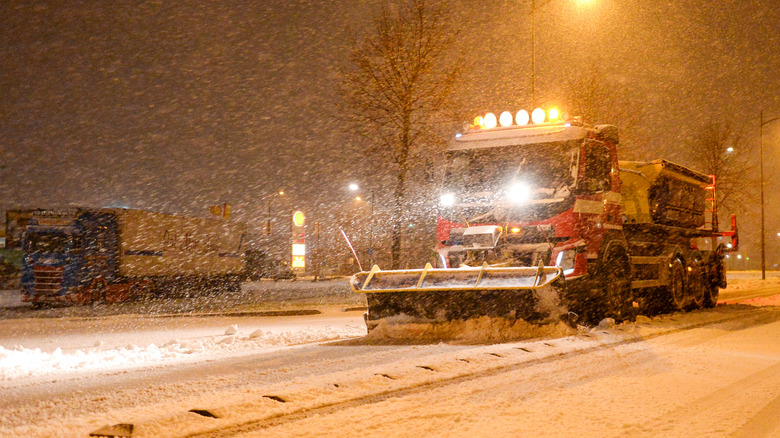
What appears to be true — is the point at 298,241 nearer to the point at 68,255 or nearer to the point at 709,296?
the point at 68,255

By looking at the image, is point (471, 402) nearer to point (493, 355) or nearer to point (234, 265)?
point (493, 355)

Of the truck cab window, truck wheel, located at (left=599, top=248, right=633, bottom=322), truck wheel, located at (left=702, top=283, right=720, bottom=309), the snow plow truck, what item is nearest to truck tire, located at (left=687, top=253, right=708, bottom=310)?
truck wheel, located at (left=702, top=283, right=720, bottom=309)

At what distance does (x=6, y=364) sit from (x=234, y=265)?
2424 cm

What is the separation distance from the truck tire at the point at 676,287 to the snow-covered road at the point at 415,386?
8.46ft

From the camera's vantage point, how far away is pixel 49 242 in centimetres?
2447

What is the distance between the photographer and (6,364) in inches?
347

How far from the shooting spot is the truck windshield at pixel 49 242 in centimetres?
2438

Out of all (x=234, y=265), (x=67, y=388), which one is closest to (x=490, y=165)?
(x=67, y=388)

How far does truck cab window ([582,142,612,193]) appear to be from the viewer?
10484mm

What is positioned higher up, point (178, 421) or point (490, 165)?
point (490, 165)

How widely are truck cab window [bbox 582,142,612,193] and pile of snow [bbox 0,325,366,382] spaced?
4661 millimetres

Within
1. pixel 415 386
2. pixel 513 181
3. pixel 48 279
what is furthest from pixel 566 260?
pixel 48 279

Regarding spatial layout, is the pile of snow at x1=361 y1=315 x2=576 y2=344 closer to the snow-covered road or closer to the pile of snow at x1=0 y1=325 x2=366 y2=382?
the snow-covered road

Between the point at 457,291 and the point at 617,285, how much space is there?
2923 millimetres
